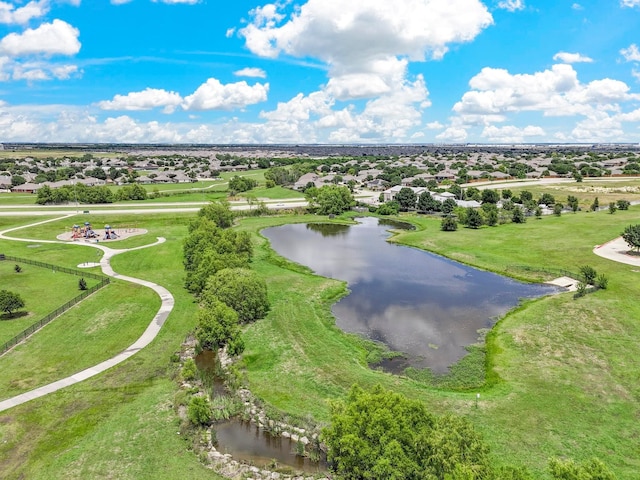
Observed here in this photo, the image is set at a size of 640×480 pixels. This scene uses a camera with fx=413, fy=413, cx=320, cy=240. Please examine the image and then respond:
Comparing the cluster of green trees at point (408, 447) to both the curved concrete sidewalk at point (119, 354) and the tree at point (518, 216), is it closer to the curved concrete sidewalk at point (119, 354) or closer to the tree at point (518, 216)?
the curved concrete sidewalk at point (119, 354)

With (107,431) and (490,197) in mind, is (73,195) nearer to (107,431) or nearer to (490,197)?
(107,431)

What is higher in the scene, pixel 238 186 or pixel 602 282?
pixel 238 186

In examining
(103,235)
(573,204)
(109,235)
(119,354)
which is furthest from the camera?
(573,204)

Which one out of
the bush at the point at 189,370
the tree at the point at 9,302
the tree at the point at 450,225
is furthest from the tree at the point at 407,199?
the tree at the point at 9,302

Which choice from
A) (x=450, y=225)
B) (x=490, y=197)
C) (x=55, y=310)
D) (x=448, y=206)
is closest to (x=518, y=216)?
(x=450, y=225)

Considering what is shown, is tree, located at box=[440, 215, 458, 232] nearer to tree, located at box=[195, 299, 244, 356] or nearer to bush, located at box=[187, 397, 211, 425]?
tree, located at box=[195, 299, 244, 356]

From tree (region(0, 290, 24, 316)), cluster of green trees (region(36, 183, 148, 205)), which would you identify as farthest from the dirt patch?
tree (region(0, 290, 24, 316))

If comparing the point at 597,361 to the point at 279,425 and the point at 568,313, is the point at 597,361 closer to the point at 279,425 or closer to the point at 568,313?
the point at 568,313
